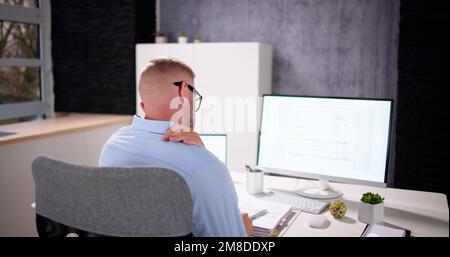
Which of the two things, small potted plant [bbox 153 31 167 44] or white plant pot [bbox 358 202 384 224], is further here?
small potted plant [bbox 153 31 167 44]

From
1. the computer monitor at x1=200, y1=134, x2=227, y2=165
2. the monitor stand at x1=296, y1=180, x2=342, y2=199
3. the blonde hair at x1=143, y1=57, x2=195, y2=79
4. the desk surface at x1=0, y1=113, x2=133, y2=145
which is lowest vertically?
the monitor stand at x1=296, y1=180, x2=342, y2=199

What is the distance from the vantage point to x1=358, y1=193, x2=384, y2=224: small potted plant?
5.83ft

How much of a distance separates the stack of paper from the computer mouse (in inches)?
3.9

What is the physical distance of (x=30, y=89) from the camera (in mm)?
4117

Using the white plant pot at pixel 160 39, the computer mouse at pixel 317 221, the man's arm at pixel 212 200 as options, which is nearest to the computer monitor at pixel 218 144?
the computer mouse at pixel 317 221

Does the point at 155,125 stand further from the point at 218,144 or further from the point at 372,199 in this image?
the point at 218,144

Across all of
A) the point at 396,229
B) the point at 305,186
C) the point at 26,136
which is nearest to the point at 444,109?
the point at 305,186

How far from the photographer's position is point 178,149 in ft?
4.31

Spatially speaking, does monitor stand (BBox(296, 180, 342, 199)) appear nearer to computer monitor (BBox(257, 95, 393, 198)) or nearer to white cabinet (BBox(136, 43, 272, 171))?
computer monitor (BBox(257, 95, 393, 198))

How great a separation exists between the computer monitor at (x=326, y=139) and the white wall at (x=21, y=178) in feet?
5.75

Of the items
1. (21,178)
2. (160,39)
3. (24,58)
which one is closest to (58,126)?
(21,178)

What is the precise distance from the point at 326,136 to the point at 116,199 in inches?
49.1

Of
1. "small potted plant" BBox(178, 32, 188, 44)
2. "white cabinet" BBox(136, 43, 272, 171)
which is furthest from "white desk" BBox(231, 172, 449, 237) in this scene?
"small potted plant" BBox(178, 32, 188, 44)

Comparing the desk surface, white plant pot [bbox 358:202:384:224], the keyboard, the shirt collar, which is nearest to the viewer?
the shirt collar
